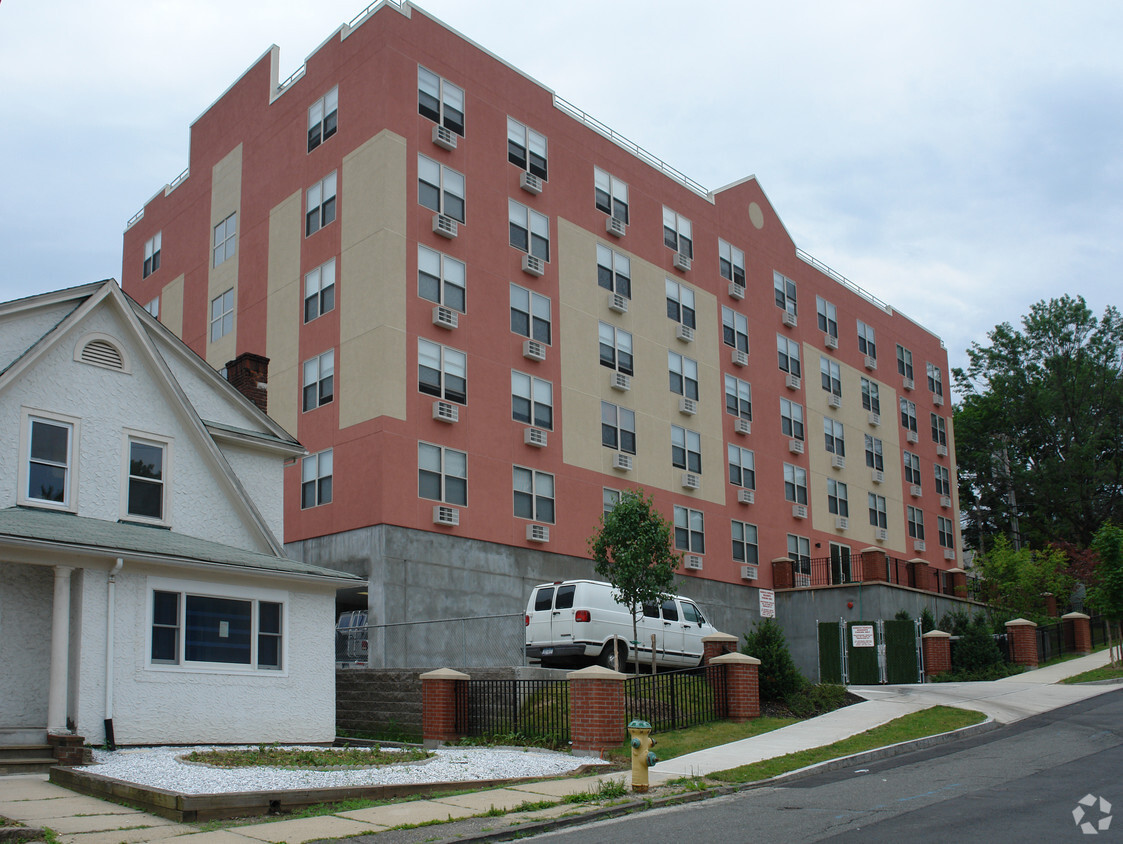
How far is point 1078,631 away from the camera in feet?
121

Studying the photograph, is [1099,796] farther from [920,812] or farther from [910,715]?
[910,715]

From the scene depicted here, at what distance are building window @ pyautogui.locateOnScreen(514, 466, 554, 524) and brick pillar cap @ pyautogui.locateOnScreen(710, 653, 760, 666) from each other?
1250 centimetres

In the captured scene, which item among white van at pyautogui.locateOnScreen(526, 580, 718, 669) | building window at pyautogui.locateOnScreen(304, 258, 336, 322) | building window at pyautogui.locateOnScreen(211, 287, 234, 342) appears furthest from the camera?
building window at pyautogui.locateOnScreen(211, 287, 234, 342)

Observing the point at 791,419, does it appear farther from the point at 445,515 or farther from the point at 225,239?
the point at 225,239

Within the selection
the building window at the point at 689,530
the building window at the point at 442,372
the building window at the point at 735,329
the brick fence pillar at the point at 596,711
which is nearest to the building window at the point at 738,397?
the building window at the point at 735,329

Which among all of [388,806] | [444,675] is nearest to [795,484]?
[444,675]

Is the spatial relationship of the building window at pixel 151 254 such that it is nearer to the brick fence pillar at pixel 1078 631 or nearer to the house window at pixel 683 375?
the house window at pixel 683 375

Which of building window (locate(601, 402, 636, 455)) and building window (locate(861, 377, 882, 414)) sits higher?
building window (locate(861, 377, 882, 414))

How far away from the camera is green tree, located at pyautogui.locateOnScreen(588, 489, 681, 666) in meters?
23.3

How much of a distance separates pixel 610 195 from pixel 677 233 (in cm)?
402

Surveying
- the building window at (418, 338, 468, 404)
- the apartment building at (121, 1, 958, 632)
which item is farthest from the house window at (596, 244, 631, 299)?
the building window at (418, 338, 468, 404)

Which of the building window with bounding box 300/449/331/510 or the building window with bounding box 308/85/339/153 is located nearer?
the building window with bounding box 300/449/331/510

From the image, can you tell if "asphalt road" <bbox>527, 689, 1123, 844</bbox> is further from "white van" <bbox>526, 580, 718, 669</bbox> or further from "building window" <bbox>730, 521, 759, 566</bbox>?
"building window" <bbox>730, 521, 759, 566</bbox>

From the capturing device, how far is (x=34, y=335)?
65.3 feet
